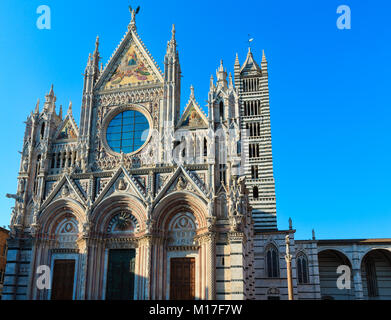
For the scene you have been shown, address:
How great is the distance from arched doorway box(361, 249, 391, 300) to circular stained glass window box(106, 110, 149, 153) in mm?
27900

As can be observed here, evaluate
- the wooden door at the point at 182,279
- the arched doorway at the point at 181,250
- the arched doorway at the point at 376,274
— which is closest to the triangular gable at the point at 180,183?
the arched doorway at the point at 181,250

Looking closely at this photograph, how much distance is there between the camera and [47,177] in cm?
2938

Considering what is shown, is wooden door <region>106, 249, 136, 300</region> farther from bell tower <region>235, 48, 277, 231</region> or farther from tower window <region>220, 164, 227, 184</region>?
bell tower <region>235, 48, 277, 231</region>

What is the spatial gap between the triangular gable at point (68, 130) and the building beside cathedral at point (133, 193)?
3.6 inches

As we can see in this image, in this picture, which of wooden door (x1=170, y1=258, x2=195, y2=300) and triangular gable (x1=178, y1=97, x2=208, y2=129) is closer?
wooden door (x1=170, y1=258, x2=195, y2=300)

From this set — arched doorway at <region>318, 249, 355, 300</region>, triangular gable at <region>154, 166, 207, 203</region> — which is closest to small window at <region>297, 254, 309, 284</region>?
arched doorway at <region>318, 249, 355, 300</region>

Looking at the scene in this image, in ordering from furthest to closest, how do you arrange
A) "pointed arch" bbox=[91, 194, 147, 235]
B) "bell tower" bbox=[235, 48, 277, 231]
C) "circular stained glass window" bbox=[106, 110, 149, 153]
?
"bell tower" bbox=[235, 48, 277, 231]
"circular stained glass window" bbox=[106, 110, 149, 153]
"pointed arch" bbox=[91, 194, 147, 235]

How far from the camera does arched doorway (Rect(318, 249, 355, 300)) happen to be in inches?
1687

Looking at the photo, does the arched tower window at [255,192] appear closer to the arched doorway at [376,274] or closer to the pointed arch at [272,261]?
the pointed arch at [272,261]

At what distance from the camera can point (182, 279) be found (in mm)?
25422

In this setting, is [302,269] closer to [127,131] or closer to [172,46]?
[127,131]

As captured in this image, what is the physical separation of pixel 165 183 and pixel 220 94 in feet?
24.4

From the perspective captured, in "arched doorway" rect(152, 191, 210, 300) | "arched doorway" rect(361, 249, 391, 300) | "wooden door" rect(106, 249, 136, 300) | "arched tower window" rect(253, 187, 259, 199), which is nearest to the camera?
"arched doorway" rect(152, 191, 210, 300)

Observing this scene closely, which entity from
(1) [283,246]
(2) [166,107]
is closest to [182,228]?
(2) [166,107]
